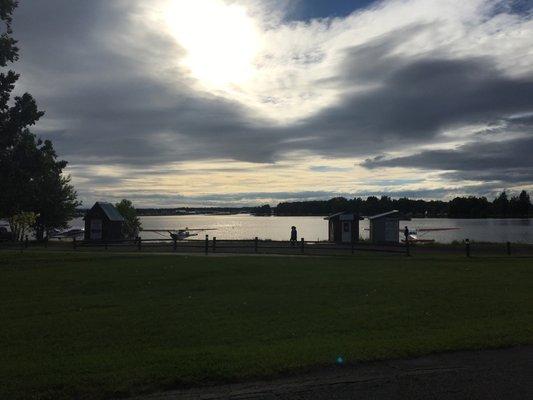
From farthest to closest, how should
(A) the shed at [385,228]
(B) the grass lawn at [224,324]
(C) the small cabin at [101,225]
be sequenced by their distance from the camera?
1. (C) the small cabin at [101,225]
2. (A) the shed at [385,228]
3. (B) the grass lawn at [224,324]

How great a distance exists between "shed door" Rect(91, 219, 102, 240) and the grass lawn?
28820 mm

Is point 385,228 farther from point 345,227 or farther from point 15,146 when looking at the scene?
point 15,146

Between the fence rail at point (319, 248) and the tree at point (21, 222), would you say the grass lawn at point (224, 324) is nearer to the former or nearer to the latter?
the fence rail at point (319, 248)

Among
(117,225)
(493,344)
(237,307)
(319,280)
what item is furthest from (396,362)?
(117,225)

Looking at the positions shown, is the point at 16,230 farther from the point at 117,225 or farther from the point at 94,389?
the point at 94,389

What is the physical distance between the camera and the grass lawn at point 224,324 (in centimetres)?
645

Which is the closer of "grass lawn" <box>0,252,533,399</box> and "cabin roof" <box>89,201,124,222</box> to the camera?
"grass lawn" <box>0,252,533,399</box>

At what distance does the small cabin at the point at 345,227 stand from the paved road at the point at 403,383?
35143mm

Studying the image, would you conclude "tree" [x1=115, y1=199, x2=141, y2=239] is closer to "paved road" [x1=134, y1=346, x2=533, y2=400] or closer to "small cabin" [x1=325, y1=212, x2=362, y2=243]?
"small cabin" [x1=325, y1=212, x2=362, y2=243]

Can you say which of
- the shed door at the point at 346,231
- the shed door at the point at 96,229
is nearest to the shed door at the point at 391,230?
the shed door at the point at 346,231

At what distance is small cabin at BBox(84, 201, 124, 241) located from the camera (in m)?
45.0

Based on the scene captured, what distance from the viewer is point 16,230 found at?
53.6 metres

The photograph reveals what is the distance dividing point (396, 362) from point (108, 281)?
11.1m

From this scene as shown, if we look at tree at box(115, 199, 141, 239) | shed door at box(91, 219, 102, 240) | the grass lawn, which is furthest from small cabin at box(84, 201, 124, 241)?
the grass lawn
